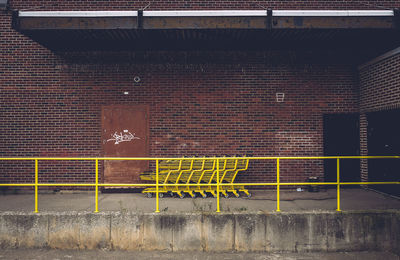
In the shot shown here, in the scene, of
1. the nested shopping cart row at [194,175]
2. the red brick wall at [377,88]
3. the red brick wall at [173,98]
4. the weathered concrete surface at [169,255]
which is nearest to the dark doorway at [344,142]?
the red brick wall at [377,88]

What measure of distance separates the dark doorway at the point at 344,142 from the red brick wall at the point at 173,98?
1.19 feet

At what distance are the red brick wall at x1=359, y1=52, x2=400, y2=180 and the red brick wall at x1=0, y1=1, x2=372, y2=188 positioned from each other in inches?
36.2

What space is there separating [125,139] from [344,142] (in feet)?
21.8

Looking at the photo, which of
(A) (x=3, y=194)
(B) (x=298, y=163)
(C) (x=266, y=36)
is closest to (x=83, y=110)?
(A) (x=3, y=194)

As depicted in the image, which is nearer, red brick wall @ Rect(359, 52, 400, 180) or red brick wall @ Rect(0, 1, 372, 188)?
red brick wall @ Rect(359, 52, 400, 180)

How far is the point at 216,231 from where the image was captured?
19.5ft

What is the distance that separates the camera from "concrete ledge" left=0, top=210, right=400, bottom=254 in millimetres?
5922

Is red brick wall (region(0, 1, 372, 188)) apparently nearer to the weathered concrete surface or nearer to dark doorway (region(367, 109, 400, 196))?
dark doorway (region(367, 109, 400, 196))

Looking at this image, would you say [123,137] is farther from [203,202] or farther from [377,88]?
[377,88]

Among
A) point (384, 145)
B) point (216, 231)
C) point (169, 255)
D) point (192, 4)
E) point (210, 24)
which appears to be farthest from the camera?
point (192, 4)

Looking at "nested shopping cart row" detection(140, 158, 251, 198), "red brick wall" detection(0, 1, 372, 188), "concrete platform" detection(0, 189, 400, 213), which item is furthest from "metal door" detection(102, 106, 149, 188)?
"nested shopping cart row" detection(140, 158, 251, 198)

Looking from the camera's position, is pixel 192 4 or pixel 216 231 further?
pixel 192 4

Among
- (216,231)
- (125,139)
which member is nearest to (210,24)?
(125,139)

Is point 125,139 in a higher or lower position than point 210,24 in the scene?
lower
